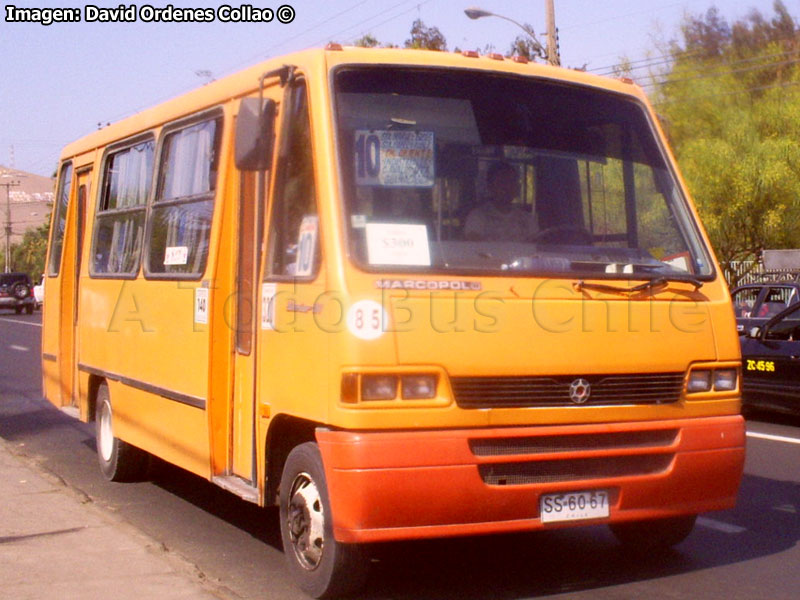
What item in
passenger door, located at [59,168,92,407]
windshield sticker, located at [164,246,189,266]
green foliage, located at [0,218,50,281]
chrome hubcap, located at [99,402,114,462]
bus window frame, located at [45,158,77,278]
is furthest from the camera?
green foliage, located at [0,218,50,281]

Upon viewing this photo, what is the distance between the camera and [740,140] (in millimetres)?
32969

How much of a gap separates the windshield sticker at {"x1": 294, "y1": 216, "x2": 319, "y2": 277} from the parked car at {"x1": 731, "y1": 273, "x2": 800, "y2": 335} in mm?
9409

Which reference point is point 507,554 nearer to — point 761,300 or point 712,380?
point 712,380

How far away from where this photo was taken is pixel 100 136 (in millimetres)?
10305

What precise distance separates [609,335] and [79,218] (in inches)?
253

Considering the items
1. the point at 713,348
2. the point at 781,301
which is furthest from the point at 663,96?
the point at 713,348

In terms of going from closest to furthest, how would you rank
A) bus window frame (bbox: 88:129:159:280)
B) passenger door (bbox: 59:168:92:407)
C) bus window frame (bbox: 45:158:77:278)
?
1. bus window frame (bbox: 88:129:159:280)
2. passenger door (bbox: 59:168:92:407)
3. bus window frame (bbox: 45:158:77:278)

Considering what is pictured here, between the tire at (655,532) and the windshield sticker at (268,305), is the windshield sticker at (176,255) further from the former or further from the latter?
the tire at (655,532)

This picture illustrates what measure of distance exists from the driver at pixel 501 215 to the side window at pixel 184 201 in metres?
1.89

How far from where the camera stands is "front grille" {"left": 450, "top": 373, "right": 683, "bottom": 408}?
5738 mm

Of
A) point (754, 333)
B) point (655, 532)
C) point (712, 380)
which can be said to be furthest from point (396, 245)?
point (754, 333)

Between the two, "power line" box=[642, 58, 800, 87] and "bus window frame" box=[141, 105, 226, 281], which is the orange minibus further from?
"power line" box=[642, 58, 800, 87]

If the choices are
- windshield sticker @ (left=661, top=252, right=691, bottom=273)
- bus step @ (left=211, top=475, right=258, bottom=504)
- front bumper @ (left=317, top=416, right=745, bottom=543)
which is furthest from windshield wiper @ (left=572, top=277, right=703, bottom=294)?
bus step @ (left=211, top=475, right=258, bottom=504)

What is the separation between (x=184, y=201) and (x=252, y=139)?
6.29ft
